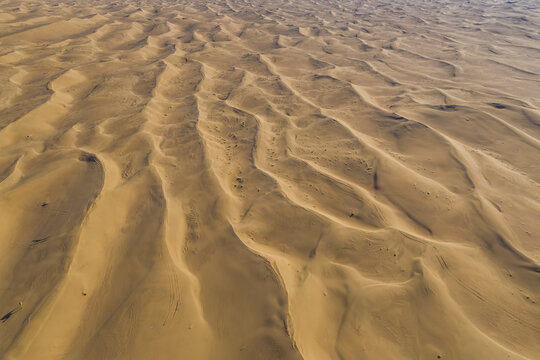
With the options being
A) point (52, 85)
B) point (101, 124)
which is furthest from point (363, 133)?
point (52, 85)

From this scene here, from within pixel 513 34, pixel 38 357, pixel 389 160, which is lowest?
pixel 38 357

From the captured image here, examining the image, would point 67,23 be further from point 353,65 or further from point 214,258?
point 214,258

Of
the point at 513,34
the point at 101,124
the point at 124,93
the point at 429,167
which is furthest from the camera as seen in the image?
the point at 513,34

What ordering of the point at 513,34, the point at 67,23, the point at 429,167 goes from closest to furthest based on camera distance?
the point at 429,167 < the point at 67,23 < the point at 513,34

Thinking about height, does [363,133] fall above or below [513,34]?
below

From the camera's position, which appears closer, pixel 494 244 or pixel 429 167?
pixel 494 244

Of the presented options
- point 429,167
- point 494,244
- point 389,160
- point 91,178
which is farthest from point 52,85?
point 494,244

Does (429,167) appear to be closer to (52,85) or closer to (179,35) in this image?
(52,85)
